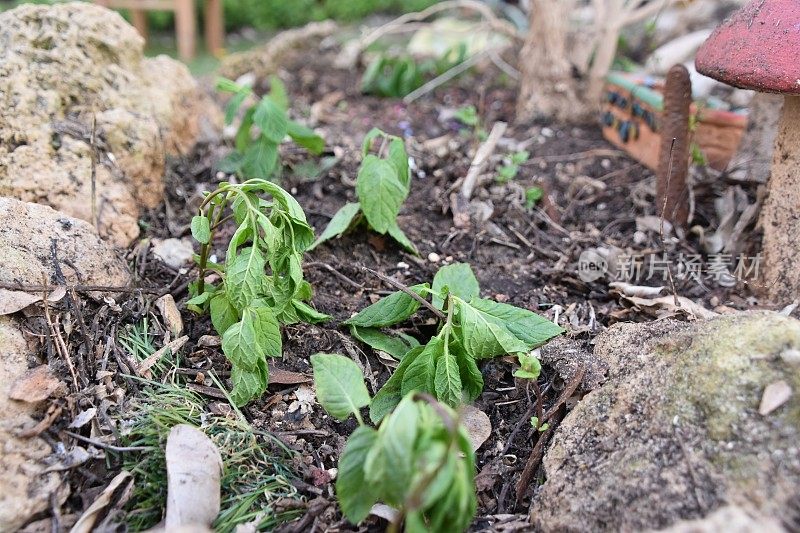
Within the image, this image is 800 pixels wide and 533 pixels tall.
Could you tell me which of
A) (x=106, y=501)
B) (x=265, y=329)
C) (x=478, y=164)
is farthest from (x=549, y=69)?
(x=106, y=501)

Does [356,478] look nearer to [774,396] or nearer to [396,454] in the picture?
[396,454]

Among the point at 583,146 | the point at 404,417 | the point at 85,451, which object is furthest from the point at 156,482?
Answer: the point at 583,146

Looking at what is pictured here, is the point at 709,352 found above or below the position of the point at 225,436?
above

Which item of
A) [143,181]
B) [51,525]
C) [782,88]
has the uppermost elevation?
[782,88]

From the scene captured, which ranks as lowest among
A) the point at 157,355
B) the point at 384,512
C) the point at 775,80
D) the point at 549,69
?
the point at 384,512

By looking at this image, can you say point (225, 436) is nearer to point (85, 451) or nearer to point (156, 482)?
point (156, 482)
